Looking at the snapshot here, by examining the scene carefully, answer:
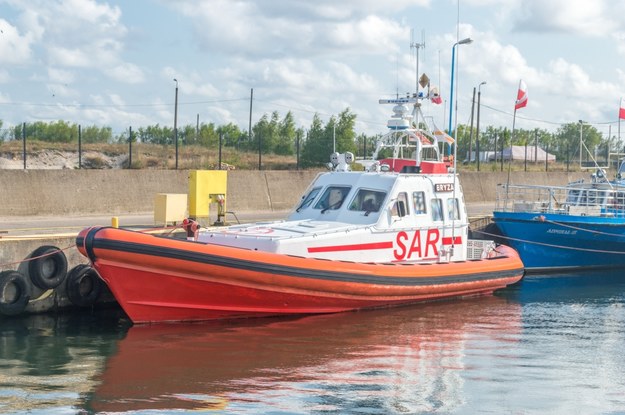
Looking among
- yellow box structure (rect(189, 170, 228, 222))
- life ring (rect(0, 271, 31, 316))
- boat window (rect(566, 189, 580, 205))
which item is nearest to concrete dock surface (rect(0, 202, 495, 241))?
yellow box structure (rect(189, 170, 228, 222))

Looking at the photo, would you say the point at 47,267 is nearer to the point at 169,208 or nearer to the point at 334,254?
the point at 169,208

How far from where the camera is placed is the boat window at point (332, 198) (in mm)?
16656

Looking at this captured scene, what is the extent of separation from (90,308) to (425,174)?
685cm

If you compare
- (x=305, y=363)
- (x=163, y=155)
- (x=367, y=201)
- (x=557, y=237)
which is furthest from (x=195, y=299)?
(x=163, y=155)

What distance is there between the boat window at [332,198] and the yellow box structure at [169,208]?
392 centimetres

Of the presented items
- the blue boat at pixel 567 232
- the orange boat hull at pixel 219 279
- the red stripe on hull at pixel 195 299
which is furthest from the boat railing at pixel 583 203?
the red stripe on hull at pixel 195 299

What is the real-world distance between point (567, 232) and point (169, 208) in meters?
10.8

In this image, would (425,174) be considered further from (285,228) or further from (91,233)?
(91,233)

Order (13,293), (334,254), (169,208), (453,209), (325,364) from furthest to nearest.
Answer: (169,208)
(453,209)
(334,254)
(13,293)
(325,364)

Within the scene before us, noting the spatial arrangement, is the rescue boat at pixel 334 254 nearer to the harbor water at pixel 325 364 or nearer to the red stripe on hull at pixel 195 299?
the red stripe on hull at pixel 195 299

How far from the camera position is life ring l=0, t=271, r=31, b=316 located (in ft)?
47.3

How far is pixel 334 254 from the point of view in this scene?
49.7 ft

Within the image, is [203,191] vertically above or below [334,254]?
above

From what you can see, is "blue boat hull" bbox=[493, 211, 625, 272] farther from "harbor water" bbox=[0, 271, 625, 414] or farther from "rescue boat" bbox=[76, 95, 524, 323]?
"harbor water" bbox=[0, 271, 625, 414]
